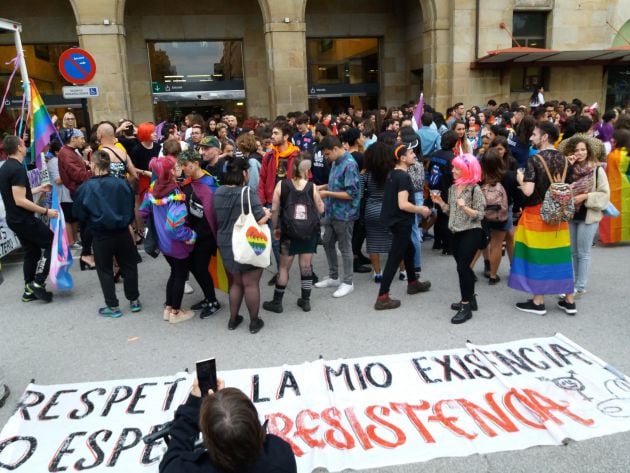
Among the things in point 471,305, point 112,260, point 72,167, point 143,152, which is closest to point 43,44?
point 143,152

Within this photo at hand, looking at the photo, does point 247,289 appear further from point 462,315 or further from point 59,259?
point 59,259

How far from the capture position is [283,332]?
16.9 ft

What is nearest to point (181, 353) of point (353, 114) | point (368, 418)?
point (368, 418)

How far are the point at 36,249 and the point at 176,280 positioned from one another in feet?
6.95

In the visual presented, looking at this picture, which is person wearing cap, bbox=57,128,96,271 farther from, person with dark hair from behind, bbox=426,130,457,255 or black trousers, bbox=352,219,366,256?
person with dark hair from behind, bbox=426,130,457,255

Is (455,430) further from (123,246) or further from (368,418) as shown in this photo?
(123,246)

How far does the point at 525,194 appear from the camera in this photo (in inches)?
195

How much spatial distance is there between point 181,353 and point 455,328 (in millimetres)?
2687

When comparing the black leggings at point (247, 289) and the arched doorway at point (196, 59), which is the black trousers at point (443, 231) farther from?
the arched doorway at point (196, 59)

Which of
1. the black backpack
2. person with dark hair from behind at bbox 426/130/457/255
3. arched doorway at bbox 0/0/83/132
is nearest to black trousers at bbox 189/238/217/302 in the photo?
the black backpack

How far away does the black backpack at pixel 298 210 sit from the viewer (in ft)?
17.7

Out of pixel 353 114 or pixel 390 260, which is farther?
pixel 353 114

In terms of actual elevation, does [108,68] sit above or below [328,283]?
above

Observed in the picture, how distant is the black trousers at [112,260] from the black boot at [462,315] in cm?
355
